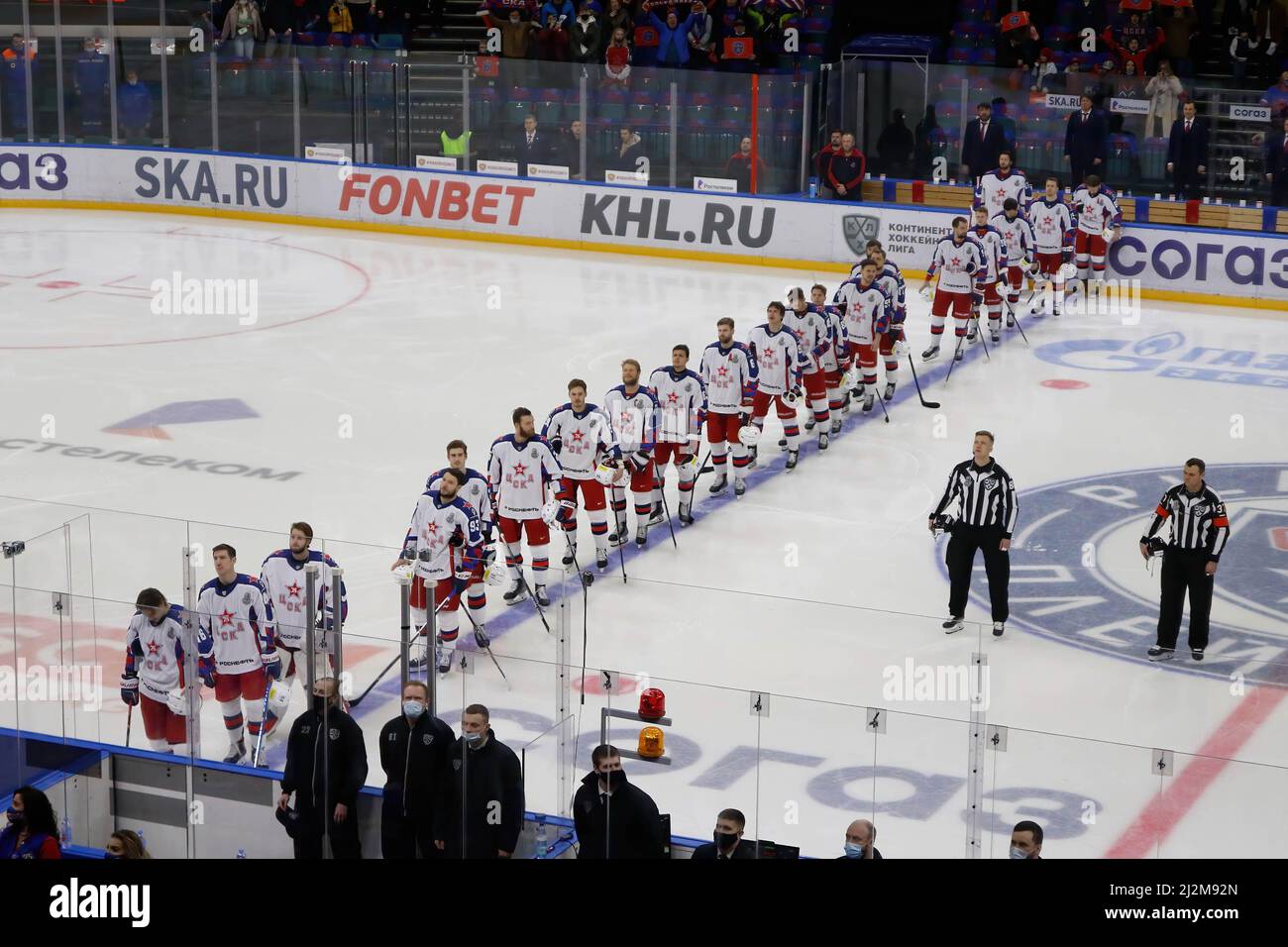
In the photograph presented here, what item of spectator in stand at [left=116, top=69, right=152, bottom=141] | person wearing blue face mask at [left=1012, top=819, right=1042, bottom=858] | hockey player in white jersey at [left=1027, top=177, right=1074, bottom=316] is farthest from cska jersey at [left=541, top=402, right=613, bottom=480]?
spectator in stand at [left=116, top=69, right=152, bottom=141]

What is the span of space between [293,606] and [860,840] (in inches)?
151

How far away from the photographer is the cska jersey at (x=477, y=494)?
36.1 ft

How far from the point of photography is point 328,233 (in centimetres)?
2655

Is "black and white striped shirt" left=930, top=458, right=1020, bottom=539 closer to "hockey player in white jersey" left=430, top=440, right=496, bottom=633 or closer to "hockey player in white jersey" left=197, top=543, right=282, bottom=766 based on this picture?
"hockey player in white jersey" left=430, top=440, right=496, bottom=633

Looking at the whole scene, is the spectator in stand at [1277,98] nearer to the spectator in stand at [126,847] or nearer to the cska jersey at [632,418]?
the cska jersey at [632,418]

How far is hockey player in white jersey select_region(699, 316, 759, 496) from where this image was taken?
47.0ft

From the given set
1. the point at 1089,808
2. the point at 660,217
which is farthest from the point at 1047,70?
the point at 1089,808

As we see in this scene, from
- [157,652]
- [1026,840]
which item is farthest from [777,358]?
[1026,840]

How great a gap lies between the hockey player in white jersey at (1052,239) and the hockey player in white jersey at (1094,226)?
0.74ft

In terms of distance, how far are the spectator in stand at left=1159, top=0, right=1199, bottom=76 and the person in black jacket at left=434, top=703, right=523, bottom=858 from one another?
19621 mm

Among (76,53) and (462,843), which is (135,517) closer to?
(462,843)

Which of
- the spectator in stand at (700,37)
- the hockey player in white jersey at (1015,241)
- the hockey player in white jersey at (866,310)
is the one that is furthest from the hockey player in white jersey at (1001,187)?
the spectator in stand at (700,37)
